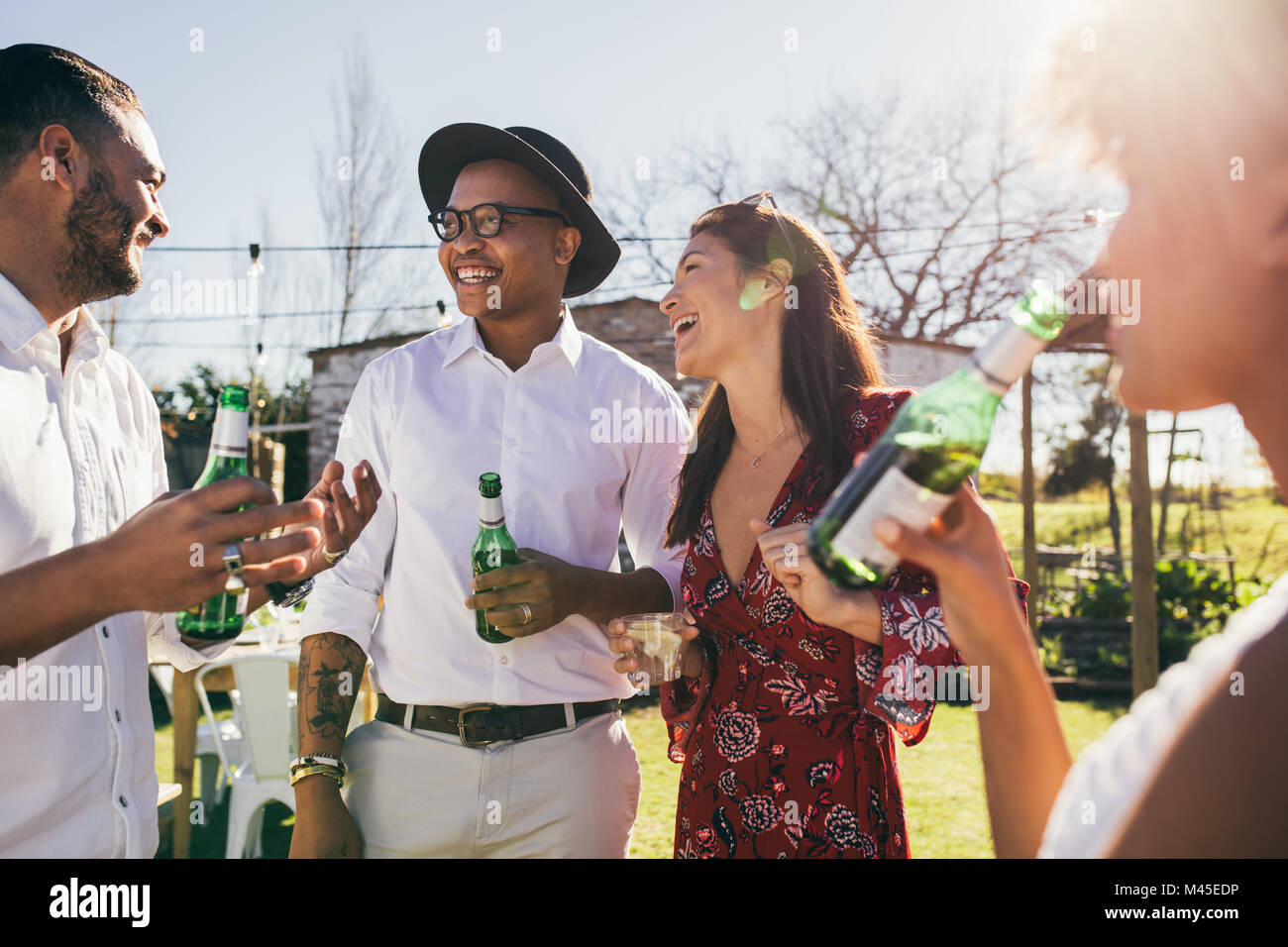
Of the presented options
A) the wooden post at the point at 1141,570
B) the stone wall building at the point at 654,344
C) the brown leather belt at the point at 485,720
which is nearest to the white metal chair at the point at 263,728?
the brown leather belt at the point at 485,720

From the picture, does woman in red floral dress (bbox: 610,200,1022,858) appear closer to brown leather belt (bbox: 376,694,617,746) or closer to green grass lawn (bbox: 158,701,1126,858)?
brown leather belt (bbox: 376,694,617,746)

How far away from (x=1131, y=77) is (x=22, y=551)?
1932 millimetres

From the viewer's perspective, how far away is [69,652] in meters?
1.71

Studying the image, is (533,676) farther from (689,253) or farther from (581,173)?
(581,173)

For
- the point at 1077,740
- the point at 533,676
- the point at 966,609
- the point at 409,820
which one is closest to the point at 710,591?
the point at 533,676

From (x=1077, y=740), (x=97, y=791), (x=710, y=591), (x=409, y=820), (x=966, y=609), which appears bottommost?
(x=1077, y=740)

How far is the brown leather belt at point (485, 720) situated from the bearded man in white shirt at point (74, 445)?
51 centimetres

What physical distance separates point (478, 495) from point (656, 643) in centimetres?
64

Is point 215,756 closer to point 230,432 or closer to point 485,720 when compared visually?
point 485,720

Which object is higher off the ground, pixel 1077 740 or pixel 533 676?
pixel 533 676

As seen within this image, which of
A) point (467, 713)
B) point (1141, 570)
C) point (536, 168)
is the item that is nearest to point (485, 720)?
point (467, 713)

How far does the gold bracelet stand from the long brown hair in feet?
3.38

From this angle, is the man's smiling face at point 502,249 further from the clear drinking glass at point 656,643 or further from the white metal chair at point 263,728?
the white metal chair at point 263,728

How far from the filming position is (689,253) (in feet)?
7.98
